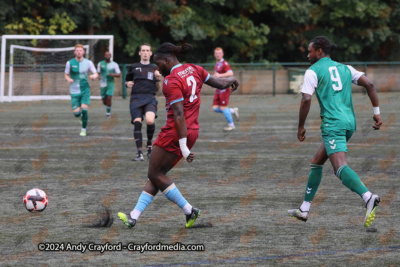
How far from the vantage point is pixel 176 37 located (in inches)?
1804

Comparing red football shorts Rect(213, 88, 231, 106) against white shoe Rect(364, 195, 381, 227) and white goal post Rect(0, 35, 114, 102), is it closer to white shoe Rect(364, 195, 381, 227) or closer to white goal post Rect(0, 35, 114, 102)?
white shoe Rect(364, 195, 381, 227)

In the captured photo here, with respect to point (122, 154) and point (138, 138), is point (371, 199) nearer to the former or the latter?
point (138, 138)

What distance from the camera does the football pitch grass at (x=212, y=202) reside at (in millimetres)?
6551

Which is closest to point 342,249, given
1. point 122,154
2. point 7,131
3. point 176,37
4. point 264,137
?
point 122,154

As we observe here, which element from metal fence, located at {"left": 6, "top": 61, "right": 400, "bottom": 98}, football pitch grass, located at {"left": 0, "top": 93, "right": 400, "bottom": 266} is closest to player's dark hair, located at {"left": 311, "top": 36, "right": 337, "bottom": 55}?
football pitch grass, located at {"left": 0, "top": 93, "right": 400, "bottom": 266}

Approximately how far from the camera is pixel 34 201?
8539 mm

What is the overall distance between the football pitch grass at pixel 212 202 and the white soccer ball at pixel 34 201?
0.41ft

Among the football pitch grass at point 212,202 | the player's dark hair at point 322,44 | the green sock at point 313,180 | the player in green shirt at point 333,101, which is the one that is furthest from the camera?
the green sock at point 313,180

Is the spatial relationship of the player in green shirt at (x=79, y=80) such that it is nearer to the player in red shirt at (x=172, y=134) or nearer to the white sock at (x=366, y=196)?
the player in red shirt at (x=172, y=134)

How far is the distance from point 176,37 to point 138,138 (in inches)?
1280

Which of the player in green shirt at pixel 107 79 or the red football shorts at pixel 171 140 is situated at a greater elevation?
the red football shorts at pixel 171 140

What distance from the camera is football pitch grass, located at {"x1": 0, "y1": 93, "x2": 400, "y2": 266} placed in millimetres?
6551

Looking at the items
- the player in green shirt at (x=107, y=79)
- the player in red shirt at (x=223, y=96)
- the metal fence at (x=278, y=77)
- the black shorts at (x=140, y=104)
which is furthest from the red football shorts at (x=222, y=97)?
the metal fence at (x=278, y=77)

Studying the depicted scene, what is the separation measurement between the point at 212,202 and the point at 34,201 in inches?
84.2
